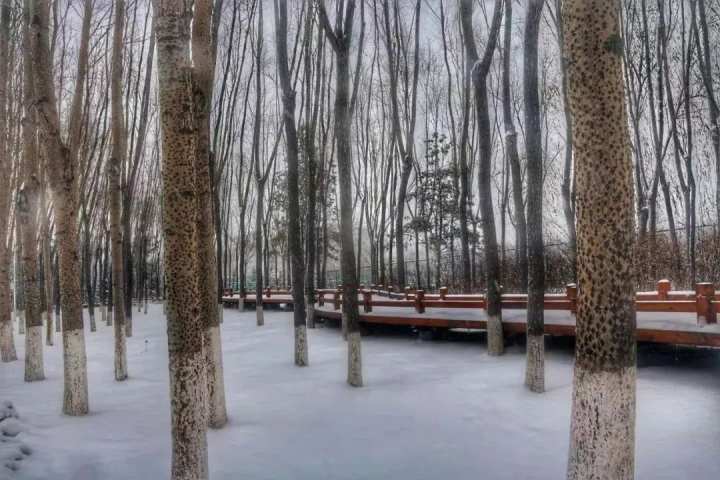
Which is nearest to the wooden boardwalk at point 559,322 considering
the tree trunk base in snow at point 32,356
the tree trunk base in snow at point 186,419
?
the tree trunk base in snow at point 186,419

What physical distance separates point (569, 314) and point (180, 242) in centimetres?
808

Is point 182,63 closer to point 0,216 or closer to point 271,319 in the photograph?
point 0,216

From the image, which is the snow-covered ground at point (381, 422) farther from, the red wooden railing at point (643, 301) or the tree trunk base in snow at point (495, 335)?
the red wooden railing at point (643, 301)

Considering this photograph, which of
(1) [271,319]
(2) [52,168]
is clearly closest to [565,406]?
(2) [52,168]

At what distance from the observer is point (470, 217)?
2309 centimetres

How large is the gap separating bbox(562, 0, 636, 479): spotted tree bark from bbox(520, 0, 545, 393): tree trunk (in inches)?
157

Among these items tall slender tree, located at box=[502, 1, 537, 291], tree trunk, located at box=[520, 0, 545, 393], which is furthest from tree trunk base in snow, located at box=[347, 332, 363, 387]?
tall slender tree, located at box=[502, 1, 537, 291]

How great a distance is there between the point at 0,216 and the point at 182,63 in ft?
28.2

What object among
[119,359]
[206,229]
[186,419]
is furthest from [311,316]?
[186,419]

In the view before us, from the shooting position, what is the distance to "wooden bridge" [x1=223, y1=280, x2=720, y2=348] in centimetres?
671

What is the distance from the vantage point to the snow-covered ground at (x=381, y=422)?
476 centimetres

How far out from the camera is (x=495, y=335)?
8.78m

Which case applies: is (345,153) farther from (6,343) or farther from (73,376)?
(6,343)

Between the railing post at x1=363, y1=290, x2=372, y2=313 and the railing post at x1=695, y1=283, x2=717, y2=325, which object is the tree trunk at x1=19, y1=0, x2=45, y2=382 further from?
the railing post at x1=695, y1=283, x2=717, y2=325
